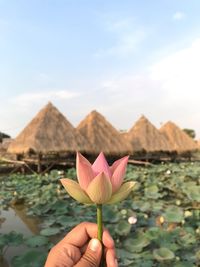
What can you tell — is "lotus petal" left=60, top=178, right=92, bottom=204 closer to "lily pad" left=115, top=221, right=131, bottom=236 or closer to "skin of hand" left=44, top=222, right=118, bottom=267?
"skin of hand" left=44, top=222, right=118, bottom=267

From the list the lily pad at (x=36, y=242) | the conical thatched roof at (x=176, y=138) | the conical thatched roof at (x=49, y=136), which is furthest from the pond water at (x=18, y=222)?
the conical thatched roof at (x=176, y=138)

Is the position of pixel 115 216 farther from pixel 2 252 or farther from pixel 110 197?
pixel 110 197

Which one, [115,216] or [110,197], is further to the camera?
[115,216]

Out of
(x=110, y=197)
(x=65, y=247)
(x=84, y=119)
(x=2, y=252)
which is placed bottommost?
(x=2, y=252)

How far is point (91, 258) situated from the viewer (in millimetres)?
750

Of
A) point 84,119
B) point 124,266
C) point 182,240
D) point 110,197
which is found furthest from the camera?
point 84,119

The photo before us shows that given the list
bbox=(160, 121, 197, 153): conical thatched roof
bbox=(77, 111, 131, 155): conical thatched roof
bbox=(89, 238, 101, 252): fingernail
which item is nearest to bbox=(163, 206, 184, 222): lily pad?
bbox=(89, 238, 101, 252): fingernail

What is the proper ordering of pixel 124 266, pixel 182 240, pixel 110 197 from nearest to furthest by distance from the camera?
pixel 110 197, pixel 124 266, pixel 182 240

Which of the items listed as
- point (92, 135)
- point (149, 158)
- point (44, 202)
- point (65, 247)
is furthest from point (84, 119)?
point (65, 247)

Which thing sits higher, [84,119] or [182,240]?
[84,119]

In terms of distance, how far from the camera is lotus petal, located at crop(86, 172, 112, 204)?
68 centimetres

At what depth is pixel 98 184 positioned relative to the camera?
68 centimetres

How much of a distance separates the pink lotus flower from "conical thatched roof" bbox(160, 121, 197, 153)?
20.8 metres

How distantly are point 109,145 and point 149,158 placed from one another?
403 cm
